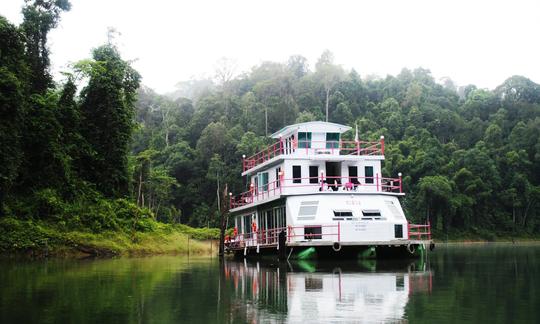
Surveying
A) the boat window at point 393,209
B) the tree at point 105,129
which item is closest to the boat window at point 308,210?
the boat window at point 393,209

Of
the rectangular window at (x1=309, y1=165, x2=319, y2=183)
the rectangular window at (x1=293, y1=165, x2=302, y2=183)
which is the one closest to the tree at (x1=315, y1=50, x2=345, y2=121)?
the rectangular window at (x1=309, y1=165, x2=319, y2=183)

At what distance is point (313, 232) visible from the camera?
26.9 meters

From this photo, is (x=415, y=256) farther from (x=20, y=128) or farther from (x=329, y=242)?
(x=20, y=128)

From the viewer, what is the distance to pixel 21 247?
1233 inches

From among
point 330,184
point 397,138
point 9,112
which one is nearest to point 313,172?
point 330,184

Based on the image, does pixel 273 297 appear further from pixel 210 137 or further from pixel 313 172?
pixel 210 137

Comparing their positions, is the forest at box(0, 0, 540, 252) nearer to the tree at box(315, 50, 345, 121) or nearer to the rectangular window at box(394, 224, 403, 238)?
the tree at box(315, 50, 345, 121)

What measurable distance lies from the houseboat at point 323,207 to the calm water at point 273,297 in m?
6.03

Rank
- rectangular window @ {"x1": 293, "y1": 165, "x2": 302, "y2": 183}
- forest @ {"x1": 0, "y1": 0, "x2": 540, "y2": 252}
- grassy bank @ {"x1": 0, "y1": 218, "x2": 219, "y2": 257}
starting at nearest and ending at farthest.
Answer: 1. rectangular window @ {"x1": 293, "y1": 165, "x2": 302, "y2": 183}
2. grassy bank @ {"x1": 0, "y1": 218, "x2": 219, "y2": 257}
3. forest @ {"x1": 0, "y1": 0, "x2": 540, "y2": 252}

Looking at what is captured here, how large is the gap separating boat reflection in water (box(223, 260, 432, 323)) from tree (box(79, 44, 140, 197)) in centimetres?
2339

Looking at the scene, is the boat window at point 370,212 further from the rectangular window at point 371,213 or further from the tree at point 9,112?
the tree at point 9,112

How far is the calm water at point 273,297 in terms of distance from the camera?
1033 cm

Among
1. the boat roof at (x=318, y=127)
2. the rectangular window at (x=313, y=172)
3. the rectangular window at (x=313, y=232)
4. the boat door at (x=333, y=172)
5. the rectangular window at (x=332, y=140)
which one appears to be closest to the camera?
the rectangular window at (x=313, y=232)

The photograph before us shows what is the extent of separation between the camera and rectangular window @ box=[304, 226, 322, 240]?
86.3 feet
